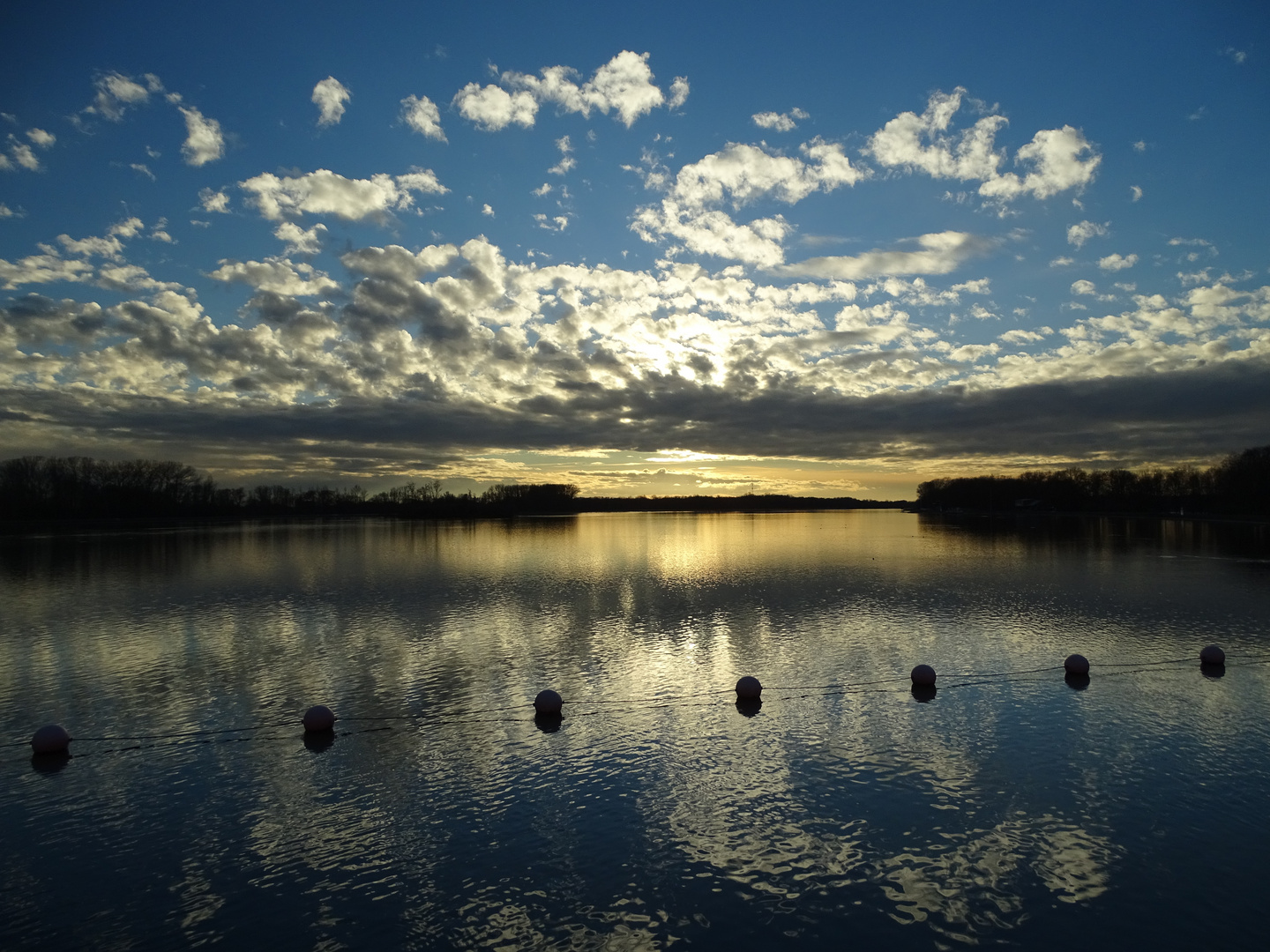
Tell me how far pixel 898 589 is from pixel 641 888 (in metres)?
24.7

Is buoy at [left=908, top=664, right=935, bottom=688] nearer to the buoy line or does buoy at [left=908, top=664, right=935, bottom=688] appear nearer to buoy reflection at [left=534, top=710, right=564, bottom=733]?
the buoy line

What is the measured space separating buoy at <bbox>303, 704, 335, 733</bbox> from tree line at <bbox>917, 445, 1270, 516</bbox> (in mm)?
117976

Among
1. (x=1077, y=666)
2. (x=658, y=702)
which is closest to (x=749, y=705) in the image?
(x=658, y=702)

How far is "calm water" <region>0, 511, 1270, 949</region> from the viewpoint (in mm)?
7402

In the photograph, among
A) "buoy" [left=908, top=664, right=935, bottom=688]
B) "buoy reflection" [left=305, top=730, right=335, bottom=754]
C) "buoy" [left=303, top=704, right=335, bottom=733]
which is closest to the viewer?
"buoy reflection" [left=305, top=730, right=335, bottom=754]

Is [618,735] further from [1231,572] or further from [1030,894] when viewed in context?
[1231,572]

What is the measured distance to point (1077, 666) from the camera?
53.0 ft

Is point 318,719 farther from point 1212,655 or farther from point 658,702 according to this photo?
point 1212,655

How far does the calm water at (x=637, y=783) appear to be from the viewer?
740 cm

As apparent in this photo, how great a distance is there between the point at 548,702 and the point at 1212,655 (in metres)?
15.1

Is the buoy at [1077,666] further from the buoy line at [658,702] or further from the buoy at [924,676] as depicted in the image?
the buoy at [924,676]

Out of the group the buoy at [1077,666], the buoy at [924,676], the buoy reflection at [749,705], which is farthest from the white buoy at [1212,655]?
the buoy reflection at [749,705]

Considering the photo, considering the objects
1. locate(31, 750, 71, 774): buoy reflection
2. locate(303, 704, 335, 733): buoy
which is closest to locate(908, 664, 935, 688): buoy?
locate(303, 704, 335, 733): buoy

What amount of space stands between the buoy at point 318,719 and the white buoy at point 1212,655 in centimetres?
1882
